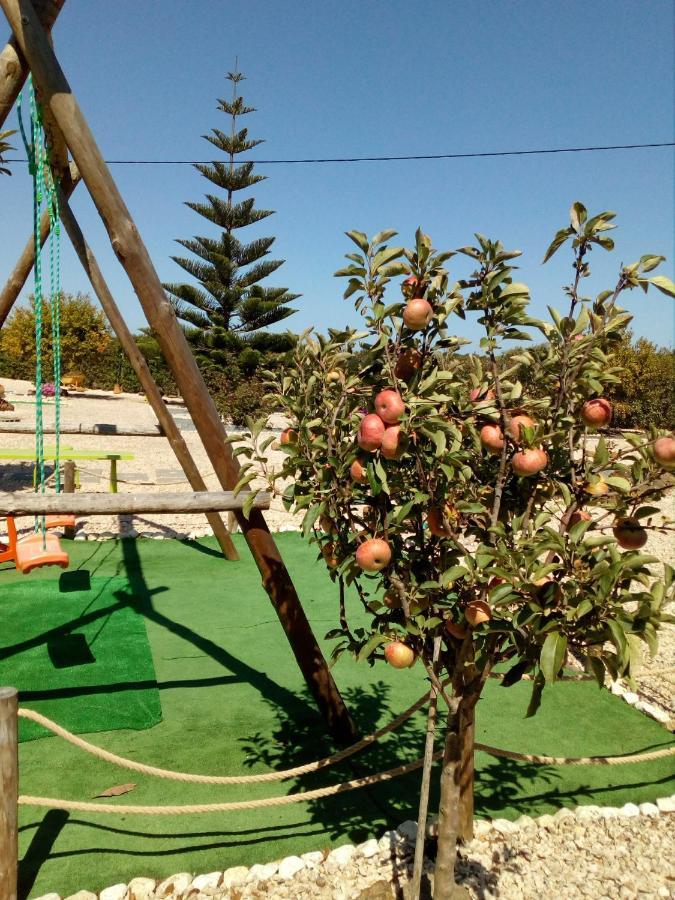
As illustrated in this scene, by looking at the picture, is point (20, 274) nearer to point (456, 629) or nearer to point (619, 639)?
point (456, 629)

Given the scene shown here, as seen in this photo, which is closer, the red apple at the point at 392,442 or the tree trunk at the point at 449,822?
the red apple at the point at 392,442

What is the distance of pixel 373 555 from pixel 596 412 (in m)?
0.80

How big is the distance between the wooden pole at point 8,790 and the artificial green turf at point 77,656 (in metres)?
1.61

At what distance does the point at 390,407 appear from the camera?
5.75 feet

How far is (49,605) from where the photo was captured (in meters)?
5.44

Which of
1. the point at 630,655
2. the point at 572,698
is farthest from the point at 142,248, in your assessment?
the point at 572,698

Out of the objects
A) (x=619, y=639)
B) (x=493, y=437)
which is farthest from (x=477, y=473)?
(x=619, y=639)

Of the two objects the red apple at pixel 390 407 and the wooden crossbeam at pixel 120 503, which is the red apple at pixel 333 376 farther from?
the wooden crossbeam at pixel 120 503

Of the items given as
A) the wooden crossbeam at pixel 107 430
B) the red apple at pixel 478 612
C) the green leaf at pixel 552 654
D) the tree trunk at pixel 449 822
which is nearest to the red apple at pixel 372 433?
the red apple at pixel 478 612

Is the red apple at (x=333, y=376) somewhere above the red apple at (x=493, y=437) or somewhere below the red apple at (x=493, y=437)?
above

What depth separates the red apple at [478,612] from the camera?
73.8 inches

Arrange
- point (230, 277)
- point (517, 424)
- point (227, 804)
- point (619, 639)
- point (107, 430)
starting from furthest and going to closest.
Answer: point (230, 277)
point (107, 430)
point (227, 804)
point (517, 424)
point (619, 639)

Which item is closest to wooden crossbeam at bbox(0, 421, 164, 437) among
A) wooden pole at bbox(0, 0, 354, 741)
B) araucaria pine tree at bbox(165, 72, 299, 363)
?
wooden pole at bbox(0, 0, 354, 741)

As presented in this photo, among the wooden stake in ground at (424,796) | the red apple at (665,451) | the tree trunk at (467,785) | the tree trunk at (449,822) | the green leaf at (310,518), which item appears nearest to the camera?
the red apple at (665,451)
